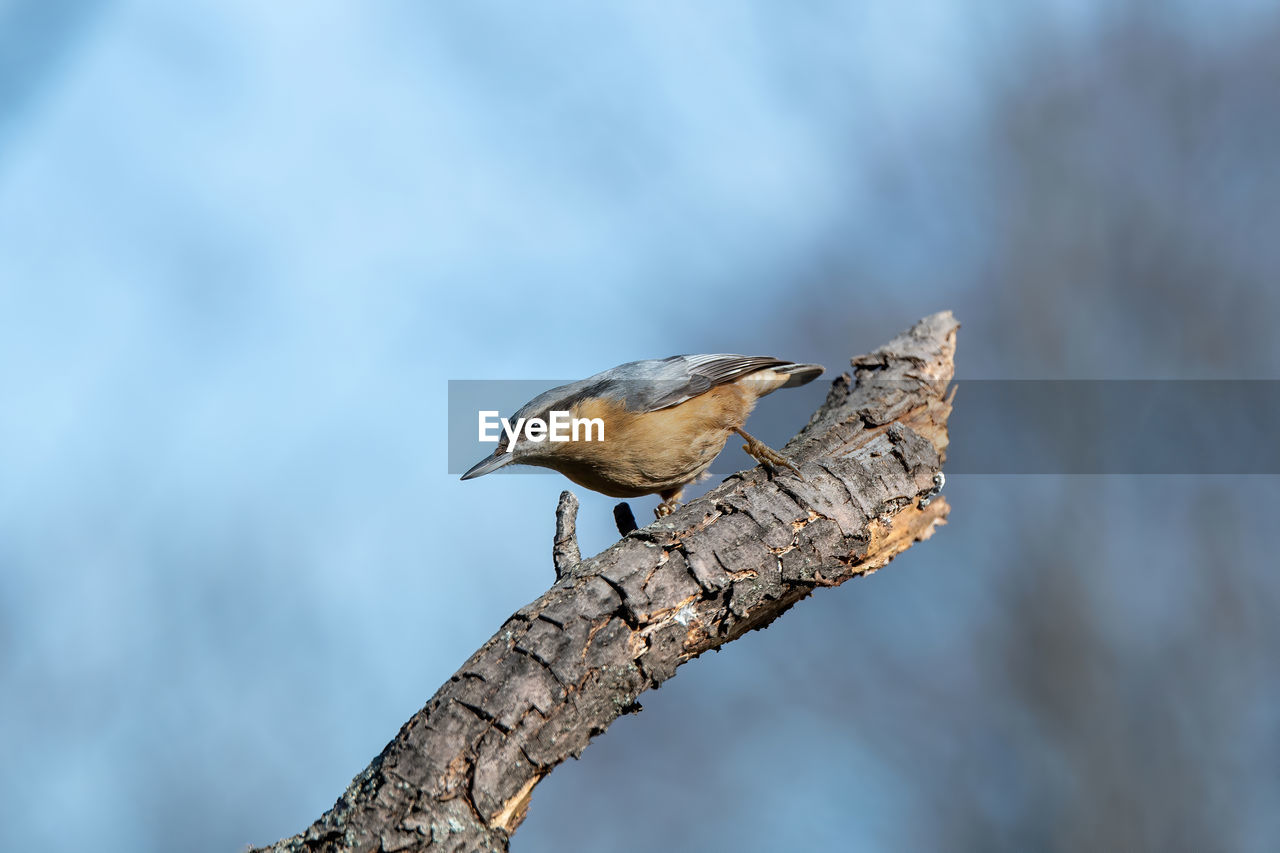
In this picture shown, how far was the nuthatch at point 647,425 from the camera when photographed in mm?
3318

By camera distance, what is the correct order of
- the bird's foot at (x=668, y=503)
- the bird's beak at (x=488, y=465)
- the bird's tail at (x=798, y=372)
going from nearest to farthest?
the bird's beak at (x=488, y=465) < the bird's foot at (x=668, y=503) < the bird's tail at (x=798, y=372)

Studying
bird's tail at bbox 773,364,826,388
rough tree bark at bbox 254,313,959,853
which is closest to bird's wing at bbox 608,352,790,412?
bird's tail at bbox 773,364,826,388

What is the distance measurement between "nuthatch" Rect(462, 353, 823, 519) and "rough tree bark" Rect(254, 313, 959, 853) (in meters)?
0.32

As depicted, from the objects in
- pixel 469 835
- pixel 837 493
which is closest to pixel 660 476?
pixel 837 493

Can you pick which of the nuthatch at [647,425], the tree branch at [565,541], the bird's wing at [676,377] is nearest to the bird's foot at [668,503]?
the nuthatch at [647,425]

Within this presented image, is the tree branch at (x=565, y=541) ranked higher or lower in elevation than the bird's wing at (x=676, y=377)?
lower

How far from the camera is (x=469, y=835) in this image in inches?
84.6

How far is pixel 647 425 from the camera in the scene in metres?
3.45

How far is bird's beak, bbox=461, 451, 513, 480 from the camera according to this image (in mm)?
3039

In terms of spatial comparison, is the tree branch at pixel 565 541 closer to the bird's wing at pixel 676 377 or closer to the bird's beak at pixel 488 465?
the bird's beak at pixel 488 465

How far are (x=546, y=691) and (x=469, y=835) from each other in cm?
36

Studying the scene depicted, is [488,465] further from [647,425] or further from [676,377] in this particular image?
[676,377]

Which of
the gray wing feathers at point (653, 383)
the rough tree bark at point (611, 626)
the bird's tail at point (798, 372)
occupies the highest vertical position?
the bird's tail at point (798, 372)

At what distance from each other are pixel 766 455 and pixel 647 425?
1.51 ft
